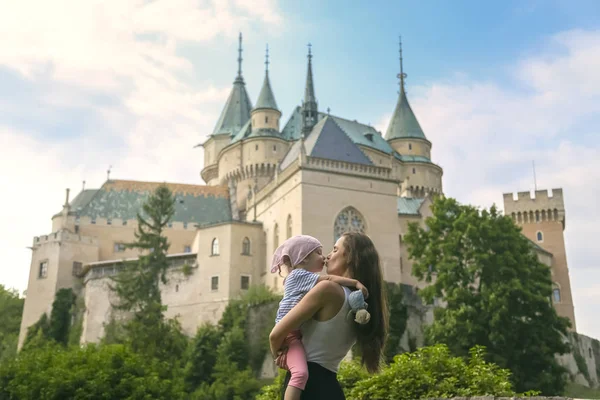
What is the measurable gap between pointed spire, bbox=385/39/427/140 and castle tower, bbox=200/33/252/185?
600 inches

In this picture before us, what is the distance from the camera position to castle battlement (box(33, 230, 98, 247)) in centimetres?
5319

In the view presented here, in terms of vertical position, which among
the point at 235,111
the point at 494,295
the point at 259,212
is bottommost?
the point at 494,295

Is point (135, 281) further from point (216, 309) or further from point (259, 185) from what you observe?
point (259, 185)

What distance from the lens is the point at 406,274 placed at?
48812 millimetres

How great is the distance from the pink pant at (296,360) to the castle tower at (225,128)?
62.1 metres

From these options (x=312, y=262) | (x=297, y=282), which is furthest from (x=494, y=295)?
(x=297, y=282)

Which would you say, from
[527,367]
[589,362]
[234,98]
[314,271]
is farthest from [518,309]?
[234,98]

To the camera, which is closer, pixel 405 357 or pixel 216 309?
pixel 405 357

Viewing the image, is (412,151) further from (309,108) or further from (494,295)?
(494,295)

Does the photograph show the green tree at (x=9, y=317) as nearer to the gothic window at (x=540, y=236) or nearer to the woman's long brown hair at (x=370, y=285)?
the gothic window at (x=540, y=236)

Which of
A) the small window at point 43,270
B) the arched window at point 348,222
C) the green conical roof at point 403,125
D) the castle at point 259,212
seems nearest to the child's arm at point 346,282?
the castle at point 259,212

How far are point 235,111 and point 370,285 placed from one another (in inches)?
2719

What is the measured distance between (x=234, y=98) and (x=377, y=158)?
815 inches

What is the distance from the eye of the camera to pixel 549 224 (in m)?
66.5
